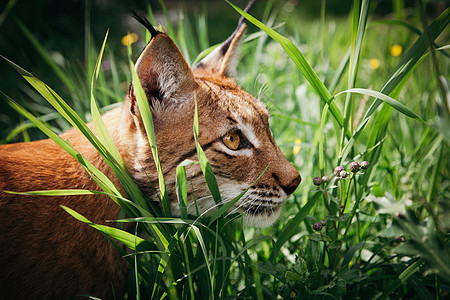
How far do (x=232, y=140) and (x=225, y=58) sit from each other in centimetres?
72

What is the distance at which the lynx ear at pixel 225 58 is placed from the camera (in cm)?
220

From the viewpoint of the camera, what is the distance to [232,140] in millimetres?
1800

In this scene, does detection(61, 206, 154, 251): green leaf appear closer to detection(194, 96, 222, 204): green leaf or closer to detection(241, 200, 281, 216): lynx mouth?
detection(194, 96, 222, 204): green leaf

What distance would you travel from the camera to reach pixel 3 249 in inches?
59.1

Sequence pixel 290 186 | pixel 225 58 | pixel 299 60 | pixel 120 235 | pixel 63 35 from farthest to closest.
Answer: pixel 63 35 < pixel 225 58 < pixel 290 186 < pixel 299 60 < pixel 120 235

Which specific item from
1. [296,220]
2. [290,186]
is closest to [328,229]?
[296,220]

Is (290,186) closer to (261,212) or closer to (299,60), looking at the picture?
(261,212)

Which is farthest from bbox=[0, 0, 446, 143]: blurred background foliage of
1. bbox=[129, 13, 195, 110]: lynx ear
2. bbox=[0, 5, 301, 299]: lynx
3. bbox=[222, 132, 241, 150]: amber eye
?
bbox=[222, 132, 241, 150]: amber eye

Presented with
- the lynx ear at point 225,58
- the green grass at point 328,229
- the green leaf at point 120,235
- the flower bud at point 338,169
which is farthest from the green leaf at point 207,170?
the lynx ear at point 225,58

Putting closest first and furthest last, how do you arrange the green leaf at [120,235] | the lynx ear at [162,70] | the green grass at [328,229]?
the green grass at [328,229], the green leaf at [120,235], the lynx ear at [162,70]

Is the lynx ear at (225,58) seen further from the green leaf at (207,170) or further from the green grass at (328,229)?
the green leaf at (207,170)

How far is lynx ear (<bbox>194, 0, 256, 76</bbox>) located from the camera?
2197 millimetres

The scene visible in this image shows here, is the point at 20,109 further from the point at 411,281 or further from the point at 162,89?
the point at 411,281

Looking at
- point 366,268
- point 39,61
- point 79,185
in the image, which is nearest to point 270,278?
point 366,268
